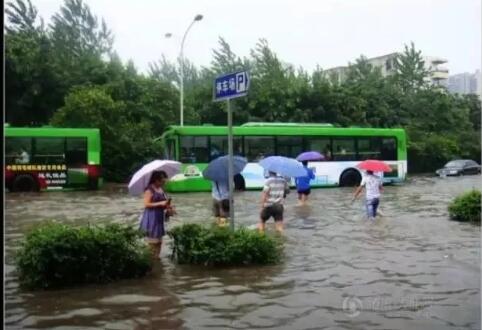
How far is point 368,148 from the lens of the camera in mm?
25656

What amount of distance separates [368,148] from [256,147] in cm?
515

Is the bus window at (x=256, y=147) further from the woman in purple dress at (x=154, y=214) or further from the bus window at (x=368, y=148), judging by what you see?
the woman in purple dress at (x=154, y=214)

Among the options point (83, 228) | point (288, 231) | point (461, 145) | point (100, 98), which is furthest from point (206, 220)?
point (461, 145)

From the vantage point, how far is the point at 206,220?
1402 centimetres

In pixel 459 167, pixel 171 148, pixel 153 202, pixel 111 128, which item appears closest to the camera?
pixel 153 202

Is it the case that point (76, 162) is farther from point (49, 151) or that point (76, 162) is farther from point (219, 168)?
point (219, 168)

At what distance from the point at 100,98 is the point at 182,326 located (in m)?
22.4

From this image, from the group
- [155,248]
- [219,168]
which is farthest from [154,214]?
[219,168]

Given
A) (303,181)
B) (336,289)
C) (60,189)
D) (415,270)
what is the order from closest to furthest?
(336,289) → (415,270) → (303,181) → (60,189)

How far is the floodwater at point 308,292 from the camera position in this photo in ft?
18.2

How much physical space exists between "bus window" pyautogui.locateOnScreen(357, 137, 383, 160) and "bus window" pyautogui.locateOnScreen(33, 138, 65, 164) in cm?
1160

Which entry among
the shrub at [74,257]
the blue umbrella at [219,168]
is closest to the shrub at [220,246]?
the shrub at [74,257]

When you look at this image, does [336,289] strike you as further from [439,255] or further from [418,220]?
[418,220]

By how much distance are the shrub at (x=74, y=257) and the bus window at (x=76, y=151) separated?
16.8 metres
